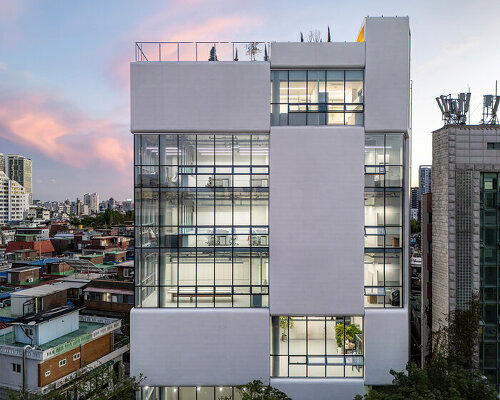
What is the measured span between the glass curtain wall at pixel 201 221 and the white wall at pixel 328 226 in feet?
6.07

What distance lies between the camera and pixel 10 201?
16262 centimetres

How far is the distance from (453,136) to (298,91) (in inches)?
359

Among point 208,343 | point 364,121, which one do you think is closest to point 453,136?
point 364,121

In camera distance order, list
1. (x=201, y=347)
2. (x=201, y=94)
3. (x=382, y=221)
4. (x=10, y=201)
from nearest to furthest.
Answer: (x=201, y=347) → (x=201, y=94) → (x=382, y=221) → (x=10, y=201)

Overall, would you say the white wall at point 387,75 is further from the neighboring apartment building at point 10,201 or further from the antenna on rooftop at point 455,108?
the neighboring apartment building at point 10,201

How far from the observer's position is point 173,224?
17688mm

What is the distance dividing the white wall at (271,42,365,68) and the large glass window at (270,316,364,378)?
1428 cm

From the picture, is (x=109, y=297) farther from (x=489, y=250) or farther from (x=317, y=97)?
(x=489, y=250)

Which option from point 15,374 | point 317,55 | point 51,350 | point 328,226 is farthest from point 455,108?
point 15,374

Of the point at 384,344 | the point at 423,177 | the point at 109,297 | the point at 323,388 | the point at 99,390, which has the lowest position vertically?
the point at 99,390

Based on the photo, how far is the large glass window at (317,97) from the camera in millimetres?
17719

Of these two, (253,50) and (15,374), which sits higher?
(253,50)

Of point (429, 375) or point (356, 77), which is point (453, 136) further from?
point (429, 375)

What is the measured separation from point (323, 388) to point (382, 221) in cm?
967
